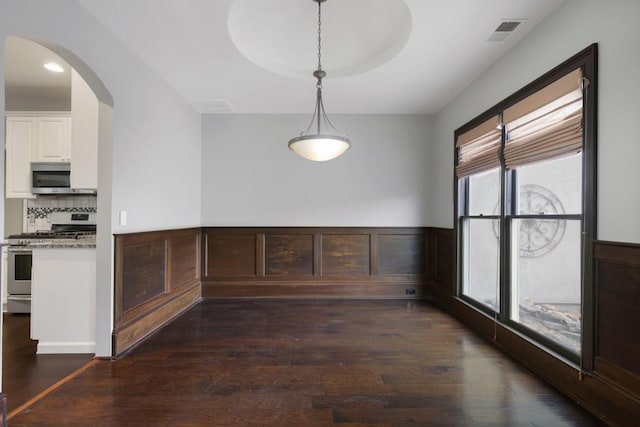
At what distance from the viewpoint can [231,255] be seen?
4.60 m

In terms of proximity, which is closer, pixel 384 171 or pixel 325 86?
pixel 325 86

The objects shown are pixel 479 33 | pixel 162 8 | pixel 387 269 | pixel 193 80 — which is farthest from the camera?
pixel 387 269

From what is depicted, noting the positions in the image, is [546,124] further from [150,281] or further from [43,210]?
[43,210]

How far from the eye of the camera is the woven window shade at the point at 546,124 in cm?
208

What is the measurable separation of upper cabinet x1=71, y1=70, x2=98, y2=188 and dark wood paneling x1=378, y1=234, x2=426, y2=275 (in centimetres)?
354

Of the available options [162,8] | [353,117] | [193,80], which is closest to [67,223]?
[193,80]

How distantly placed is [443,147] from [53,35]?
4.11 m

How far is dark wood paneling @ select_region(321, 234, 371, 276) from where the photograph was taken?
460 cm

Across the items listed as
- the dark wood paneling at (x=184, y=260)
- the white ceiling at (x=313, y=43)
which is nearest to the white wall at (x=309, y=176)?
the dark wood paneling at (x=184, y=260)

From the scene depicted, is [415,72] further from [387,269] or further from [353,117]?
[387,269]

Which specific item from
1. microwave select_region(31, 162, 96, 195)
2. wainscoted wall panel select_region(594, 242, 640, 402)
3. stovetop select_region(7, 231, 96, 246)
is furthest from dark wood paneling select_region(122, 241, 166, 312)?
wainscoted wall panel select_region(594, 242, 640, 402)

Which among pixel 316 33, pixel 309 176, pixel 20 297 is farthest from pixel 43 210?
pixel 316 33

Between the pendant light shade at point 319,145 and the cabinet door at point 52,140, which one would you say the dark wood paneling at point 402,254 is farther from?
the cabinet door at point 52,140

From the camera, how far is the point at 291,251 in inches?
182
